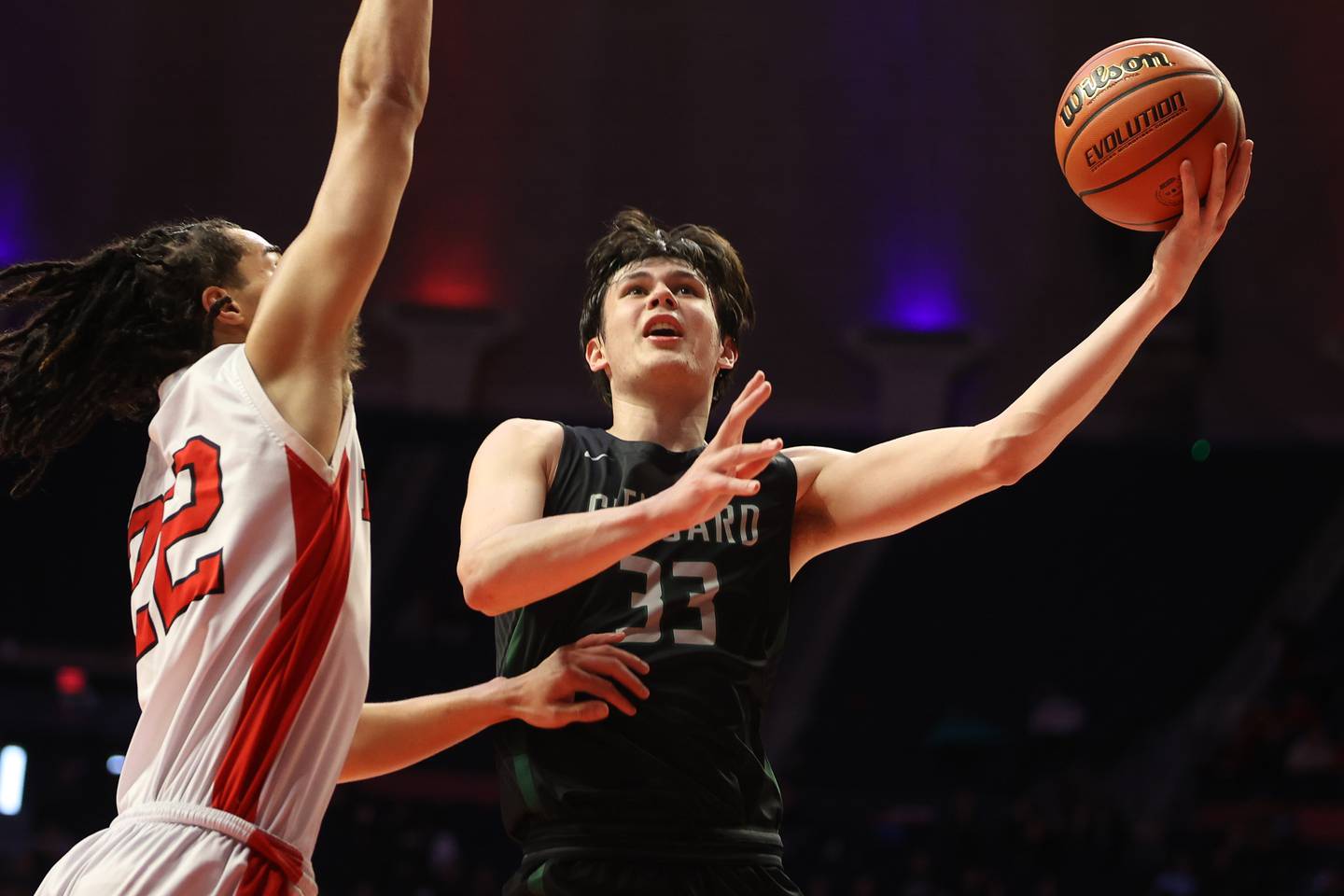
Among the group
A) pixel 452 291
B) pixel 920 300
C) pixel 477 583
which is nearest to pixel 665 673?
pixel 477 583

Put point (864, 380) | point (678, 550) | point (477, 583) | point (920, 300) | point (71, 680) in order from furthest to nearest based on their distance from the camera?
point (71, 680), point (864, 380), point (920, 300), point (678, 550), point (477, 583)

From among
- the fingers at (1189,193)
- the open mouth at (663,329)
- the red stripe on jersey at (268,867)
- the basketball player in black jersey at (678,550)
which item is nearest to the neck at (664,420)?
the basketball player in black jersey at (678,550)

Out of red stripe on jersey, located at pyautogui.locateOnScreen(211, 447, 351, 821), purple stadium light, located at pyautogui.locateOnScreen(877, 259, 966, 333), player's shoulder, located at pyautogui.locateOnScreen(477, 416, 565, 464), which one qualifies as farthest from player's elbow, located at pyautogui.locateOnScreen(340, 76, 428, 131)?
purple stadium light, located at pyautogui.locateOnScreen(877, 259, 966, 333)

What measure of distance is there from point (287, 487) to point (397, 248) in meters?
10.3

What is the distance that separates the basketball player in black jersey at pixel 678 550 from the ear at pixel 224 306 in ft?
1.91

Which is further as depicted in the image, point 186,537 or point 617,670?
point 617,670

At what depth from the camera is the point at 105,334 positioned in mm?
2760

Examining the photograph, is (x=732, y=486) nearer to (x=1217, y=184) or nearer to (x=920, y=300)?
(x=1217, y=184)

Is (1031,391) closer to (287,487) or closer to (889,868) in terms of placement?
(287,487)

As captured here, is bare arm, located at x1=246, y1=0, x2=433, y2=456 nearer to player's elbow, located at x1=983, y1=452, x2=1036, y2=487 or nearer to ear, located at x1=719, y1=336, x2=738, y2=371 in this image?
ear, located at x1=719, y1=336, x2=738, y2=371

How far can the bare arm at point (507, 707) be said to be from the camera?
2.77m

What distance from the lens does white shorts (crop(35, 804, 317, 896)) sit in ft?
7.20

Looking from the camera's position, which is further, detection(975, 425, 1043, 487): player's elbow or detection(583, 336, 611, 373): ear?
detection(583, 336, 611, 373): ear

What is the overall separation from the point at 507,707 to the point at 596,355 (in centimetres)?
91
